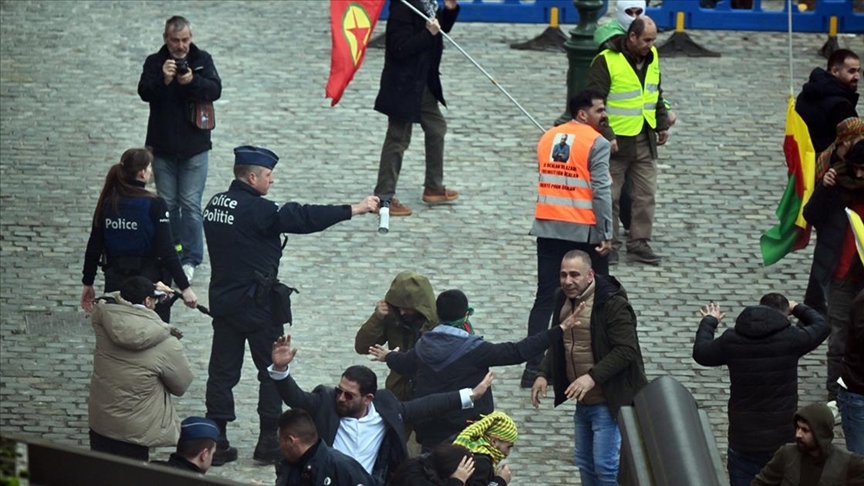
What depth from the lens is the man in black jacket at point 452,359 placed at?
9531mm

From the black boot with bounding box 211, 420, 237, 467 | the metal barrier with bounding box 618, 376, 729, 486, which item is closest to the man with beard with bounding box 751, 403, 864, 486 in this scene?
the black boot with bounding box 211, 420, 237, 467

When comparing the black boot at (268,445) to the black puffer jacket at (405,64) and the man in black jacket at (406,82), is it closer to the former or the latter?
the man in black jacket at (406,82)

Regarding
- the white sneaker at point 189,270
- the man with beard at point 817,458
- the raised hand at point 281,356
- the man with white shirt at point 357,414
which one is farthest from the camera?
the white sneaker at point 189,270

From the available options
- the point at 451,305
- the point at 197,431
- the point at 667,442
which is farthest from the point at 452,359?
the point at 667,442

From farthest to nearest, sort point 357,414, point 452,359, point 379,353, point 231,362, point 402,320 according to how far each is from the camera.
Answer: point 231,362, point 402,320, point 379,353, point 452,359, point 357,414

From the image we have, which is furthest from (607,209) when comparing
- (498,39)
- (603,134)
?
(498,39)

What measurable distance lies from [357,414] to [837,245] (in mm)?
3591

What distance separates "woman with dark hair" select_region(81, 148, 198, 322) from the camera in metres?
10.7

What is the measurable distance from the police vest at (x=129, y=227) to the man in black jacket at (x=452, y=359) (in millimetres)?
2013

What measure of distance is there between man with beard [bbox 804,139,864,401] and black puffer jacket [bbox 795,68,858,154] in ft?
4.30

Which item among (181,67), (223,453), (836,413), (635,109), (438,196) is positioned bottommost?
(223,453)

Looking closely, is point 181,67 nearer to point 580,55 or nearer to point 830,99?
point 580,55

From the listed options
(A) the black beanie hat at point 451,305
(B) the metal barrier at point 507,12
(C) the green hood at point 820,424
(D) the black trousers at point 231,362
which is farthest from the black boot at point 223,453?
(B) the metal barrier at point 507,12

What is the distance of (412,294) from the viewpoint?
992 cm
